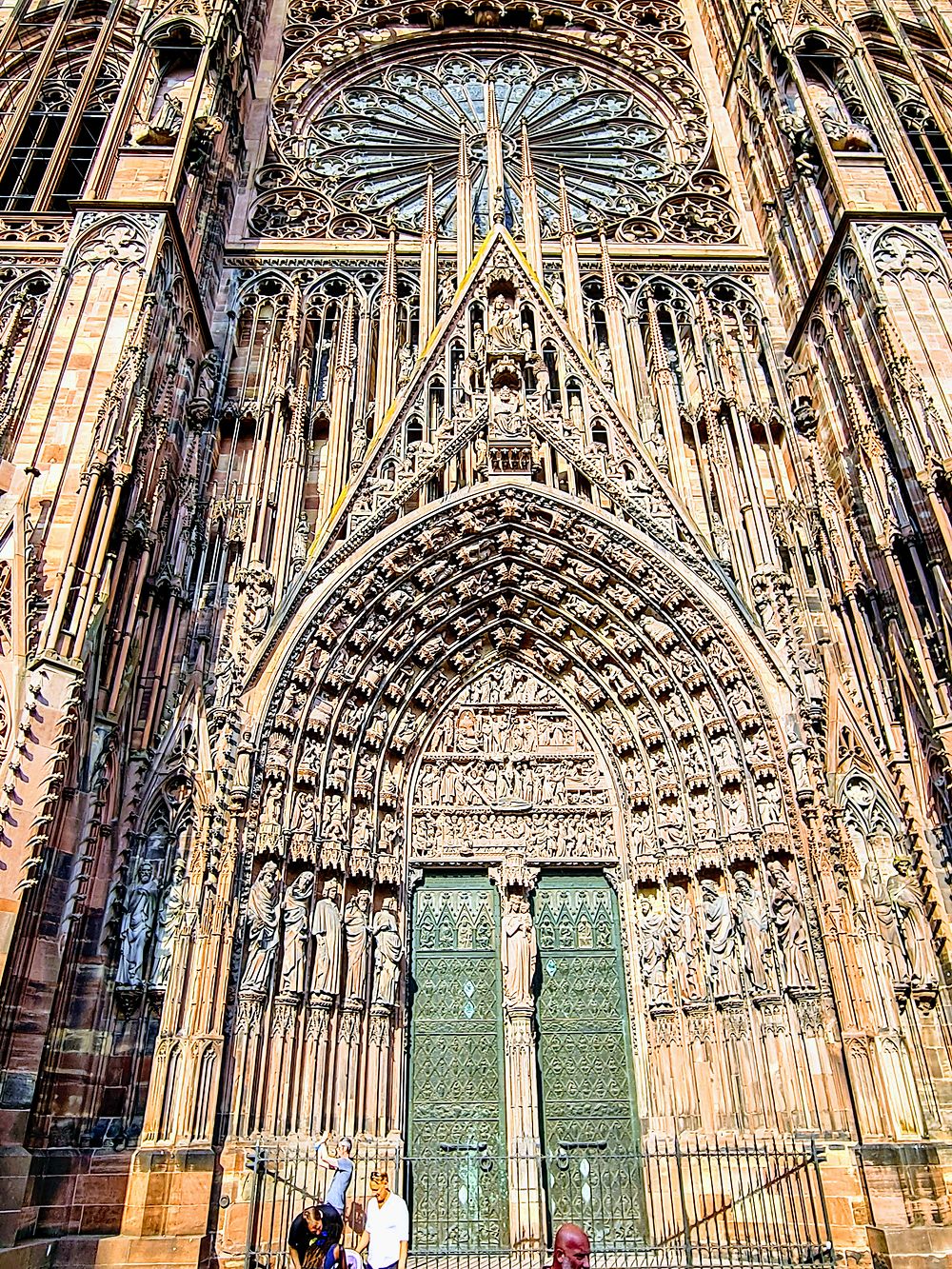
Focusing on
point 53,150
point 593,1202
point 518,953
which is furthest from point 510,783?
point 53,150

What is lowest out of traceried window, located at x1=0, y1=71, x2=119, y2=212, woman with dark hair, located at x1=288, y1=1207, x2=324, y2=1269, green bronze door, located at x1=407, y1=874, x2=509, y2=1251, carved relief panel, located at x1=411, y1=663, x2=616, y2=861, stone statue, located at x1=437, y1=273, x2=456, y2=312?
woman with dark hair, located at x1=288, y1=1207, x2=324, y2=1269

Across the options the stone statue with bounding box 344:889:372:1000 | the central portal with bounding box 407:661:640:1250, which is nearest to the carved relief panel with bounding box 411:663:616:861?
the central portal with bounding box 407:661:640:1250

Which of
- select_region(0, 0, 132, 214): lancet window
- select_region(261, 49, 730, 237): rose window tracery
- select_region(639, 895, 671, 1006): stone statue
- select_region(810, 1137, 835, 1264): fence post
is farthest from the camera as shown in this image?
select_region(261, 49, 730, 237): rose window tracery

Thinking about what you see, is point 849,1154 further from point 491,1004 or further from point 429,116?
point 429,116

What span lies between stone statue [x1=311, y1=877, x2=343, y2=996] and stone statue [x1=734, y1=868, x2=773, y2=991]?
160 inches

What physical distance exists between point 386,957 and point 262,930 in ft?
4.66

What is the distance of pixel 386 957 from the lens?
991 centimetres

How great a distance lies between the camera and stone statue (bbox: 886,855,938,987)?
346 inches

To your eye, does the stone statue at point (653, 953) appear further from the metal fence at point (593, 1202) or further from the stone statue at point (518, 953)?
the metal fence at point (593, 1202)

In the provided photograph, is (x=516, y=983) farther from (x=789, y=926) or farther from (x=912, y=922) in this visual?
(x=912, y=922)

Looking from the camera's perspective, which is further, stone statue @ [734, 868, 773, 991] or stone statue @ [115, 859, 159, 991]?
stone statue @ [734, 868, 773, 991]

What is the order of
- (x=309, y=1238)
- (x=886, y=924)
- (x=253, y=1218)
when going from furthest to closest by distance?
(x=886, y=924) → (x=253, y=1218) → (x=309, y=1238)

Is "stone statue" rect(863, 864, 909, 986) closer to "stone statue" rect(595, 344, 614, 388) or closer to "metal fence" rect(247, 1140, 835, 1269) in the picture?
"metal fence" rect(247, 1140, 835, 1269)

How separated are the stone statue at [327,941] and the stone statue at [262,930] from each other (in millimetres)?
469
